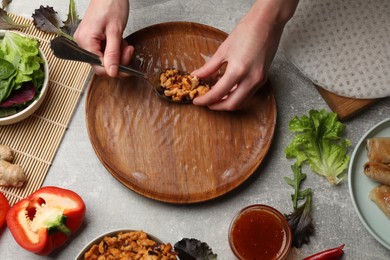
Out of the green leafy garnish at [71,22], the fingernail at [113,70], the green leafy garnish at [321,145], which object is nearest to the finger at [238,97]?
the green leafy garnish at [321,145]

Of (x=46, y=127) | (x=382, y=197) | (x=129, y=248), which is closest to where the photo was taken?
(x=129, y=248)

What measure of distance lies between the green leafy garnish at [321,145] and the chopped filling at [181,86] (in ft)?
0.97

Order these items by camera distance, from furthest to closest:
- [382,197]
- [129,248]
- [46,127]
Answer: [46,127] → [382,197] → [129,248]

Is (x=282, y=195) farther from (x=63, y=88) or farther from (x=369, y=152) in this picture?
(x=63, y=88)

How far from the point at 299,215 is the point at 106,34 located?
0.76m

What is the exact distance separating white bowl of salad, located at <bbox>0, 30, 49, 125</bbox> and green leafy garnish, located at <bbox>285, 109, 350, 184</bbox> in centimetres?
76

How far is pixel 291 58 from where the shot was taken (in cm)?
178

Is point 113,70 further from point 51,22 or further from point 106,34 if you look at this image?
point 51,22

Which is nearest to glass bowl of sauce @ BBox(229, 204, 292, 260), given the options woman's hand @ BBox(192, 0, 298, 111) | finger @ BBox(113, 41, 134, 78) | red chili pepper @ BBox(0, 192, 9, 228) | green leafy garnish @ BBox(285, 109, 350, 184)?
green leafy garnish @ BBox(285, 109, 350, 184)

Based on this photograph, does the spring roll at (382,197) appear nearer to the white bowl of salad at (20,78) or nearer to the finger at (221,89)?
the finger at (221,89)

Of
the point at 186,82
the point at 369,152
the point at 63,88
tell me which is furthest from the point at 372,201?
the point at 63,88

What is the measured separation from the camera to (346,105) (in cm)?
172

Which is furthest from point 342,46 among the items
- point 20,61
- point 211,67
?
point 20,61

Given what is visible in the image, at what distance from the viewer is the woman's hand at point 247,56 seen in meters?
1.57
